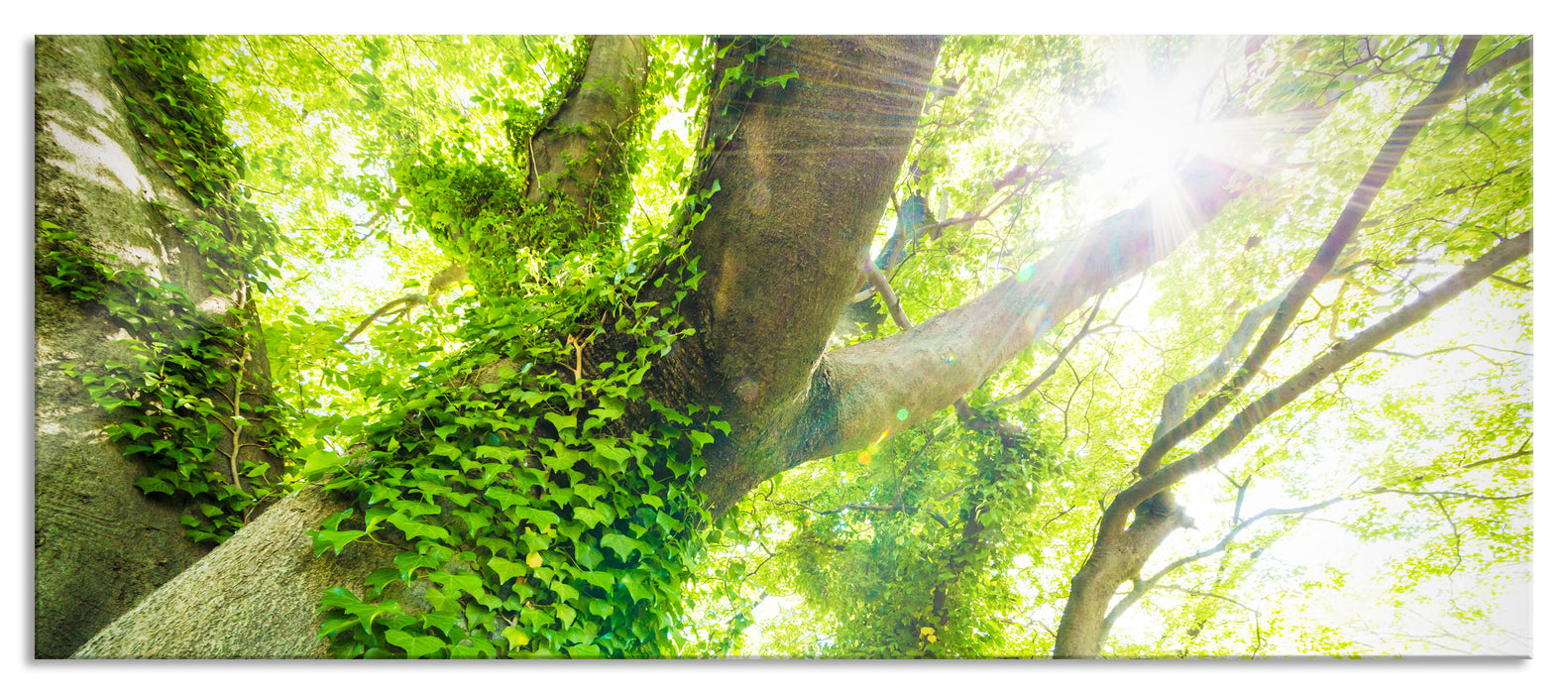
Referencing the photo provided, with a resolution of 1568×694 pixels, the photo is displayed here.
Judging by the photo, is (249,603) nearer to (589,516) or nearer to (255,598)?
(255,598)

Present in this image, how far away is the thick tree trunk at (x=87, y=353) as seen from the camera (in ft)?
4.31

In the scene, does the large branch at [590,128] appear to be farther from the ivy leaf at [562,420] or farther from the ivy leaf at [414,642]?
the ivy leaf at [414,642]

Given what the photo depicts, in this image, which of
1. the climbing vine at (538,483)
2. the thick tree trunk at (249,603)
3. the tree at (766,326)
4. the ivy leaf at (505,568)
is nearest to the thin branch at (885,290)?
the tree at (766,326)

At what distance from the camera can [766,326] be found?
1.35m

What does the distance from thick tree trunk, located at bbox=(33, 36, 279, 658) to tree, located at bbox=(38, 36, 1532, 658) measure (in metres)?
0.05

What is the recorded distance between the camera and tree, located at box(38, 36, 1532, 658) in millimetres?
1136

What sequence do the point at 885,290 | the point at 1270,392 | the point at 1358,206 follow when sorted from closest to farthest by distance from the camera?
the point at 1358,206 → the point at 1270,392 → the point at 885,290

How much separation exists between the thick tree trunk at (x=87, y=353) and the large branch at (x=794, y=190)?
5.10ft

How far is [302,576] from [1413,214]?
411 centimetres

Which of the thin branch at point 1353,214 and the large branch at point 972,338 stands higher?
the thin branch at point 1353,214

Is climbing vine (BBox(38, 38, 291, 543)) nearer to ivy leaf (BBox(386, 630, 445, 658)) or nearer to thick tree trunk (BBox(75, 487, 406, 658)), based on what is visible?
thick tree trunk (BBox(75, 487, 406, 658))

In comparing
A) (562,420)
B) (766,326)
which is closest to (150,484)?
(562,420)

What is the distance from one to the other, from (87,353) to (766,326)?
1.99m
